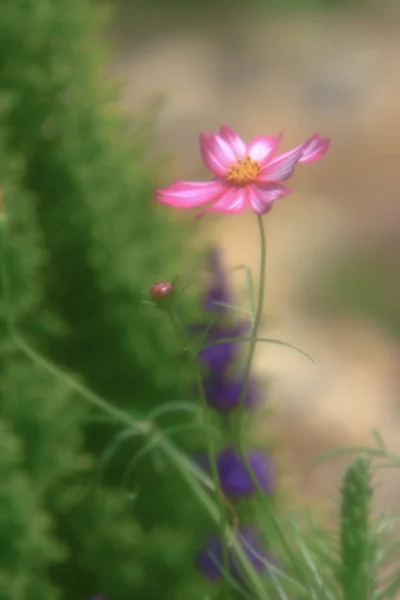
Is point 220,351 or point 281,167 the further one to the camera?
point 220,351

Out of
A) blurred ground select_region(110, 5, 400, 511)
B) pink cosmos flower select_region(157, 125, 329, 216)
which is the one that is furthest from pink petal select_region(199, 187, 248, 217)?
blurred ground select_region(110, 5, 400, 511)

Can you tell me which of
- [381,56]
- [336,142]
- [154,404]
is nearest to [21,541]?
[154,404]

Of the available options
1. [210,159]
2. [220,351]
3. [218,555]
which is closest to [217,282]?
[220,351]

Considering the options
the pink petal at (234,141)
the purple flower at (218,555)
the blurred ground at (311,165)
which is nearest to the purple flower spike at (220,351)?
the purple flower at (218,555)

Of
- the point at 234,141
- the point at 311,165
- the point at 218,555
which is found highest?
the point at 311,165

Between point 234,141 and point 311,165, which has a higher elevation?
point 311,165

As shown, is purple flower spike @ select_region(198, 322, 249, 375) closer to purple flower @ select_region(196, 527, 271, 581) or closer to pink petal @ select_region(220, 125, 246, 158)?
purple flower @ select_region(196, 527, 271, 581)

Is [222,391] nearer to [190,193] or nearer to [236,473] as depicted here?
[236,473]
